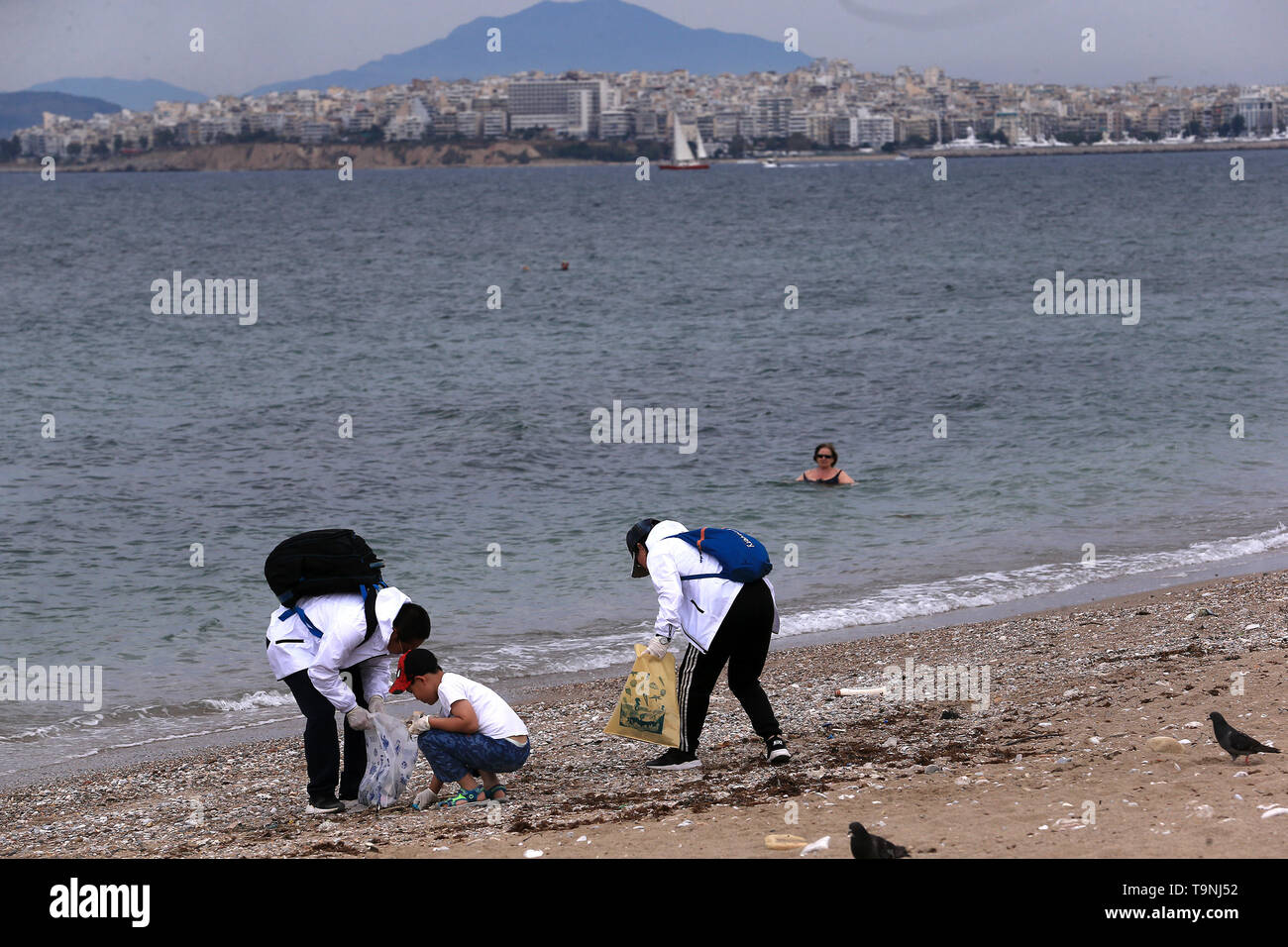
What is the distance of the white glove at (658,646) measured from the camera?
7.52m

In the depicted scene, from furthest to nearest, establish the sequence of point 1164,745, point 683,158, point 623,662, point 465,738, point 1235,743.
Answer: point 683,158, point 623,662, point 465,738, point 1164,745, point 1235,743

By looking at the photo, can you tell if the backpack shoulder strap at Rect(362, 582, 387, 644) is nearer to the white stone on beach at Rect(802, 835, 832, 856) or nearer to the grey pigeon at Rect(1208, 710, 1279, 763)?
the white stone on beach at Rect(802, 835, 832, 856)

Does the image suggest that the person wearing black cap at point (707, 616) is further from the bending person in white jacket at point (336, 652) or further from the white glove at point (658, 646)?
the bending person in white jacket at point (336, 652)

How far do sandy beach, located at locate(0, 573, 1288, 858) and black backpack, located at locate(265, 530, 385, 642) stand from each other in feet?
3.88

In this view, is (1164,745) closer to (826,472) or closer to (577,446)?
(826,472)

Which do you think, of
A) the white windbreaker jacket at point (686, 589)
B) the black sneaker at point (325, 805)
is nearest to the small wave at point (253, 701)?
the black sneaker at point (325, 805)

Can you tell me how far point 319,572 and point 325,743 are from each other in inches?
39.4

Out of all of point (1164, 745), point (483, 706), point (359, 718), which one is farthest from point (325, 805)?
point (1164, 745)

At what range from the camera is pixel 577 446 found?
70.6 feet

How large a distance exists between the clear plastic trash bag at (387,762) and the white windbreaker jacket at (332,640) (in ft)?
0.84

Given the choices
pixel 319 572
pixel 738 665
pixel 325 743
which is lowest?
pixel 325 743

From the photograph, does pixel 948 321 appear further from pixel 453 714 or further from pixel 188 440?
pixel 453 714
